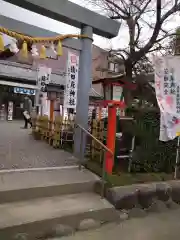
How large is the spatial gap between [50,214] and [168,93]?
164 inches

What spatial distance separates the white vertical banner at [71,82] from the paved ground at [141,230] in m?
3.66

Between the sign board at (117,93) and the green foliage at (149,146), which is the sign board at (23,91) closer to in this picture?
the green foliage at (149,146)

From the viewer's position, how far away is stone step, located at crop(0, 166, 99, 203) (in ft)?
16.2

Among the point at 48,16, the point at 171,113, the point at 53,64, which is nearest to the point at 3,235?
the point at 171,113

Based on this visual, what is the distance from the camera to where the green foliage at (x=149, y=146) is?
683cm

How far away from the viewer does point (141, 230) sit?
180 inches

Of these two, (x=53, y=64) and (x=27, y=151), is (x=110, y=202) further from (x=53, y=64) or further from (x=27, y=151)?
(x=53, y=64)

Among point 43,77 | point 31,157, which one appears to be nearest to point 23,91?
point 43,77

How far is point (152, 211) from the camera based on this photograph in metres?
5.48

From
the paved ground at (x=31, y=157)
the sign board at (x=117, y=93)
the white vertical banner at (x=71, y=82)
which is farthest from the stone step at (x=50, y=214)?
the white vertical banner at (x=71, y=82)

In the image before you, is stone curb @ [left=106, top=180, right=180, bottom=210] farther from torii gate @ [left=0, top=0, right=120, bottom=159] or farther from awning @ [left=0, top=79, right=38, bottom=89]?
awning @ [left=0, top=79, right=38, bottom=89]

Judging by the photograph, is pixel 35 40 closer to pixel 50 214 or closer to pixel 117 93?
pixel 117 93

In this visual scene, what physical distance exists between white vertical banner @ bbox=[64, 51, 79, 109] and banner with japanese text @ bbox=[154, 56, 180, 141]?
88.9 inches

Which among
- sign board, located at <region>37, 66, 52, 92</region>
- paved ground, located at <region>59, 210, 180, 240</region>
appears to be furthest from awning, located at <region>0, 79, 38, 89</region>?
paved ground, located at <region>59, 210, 180, 240</region>
